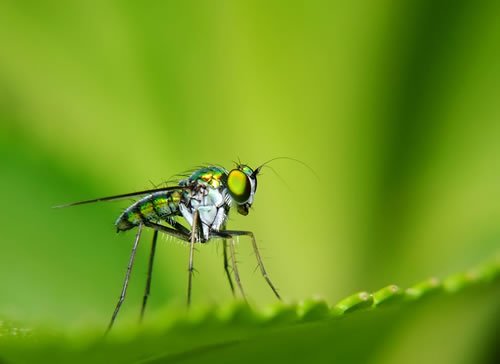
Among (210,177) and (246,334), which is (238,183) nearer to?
(210,177)

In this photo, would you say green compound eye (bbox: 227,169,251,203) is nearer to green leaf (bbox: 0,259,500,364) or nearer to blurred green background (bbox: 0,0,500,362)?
blurred green background (bbox: 0,0,500,362)

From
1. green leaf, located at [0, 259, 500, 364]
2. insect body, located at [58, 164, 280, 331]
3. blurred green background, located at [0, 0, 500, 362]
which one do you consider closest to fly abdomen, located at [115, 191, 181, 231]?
insect body, located at [58, 164, 280, 331]

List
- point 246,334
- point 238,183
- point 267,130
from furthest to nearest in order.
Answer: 1. point 267,130
2. point 238,183
3. point 246,334

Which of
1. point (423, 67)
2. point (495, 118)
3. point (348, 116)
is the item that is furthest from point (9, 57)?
point (495, 118)

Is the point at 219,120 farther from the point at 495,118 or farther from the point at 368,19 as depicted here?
the point at 495,118

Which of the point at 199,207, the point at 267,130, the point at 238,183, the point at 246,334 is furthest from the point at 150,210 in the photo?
the point at 246,334

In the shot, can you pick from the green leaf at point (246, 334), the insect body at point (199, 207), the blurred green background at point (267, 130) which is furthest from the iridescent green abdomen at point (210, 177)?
the green leaf at point (246, 334)

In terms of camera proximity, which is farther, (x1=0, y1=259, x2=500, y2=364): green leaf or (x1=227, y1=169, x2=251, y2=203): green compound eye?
(x1=227, y1=169, x2=251, y2=203): green compound eye
